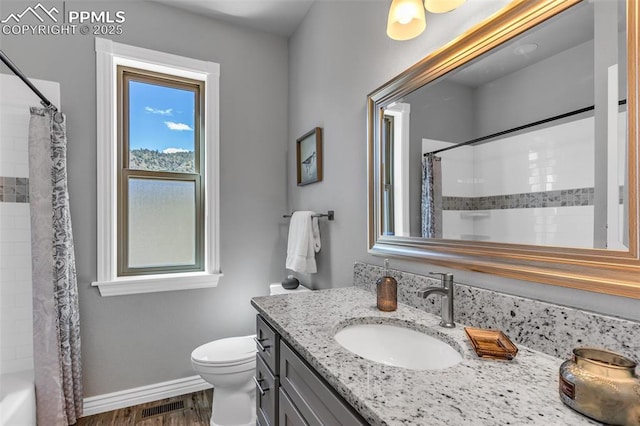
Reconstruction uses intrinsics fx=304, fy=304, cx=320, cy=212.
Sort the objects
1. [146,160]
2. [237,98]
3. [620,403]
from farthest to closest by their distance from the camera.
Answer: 1. [237,98]
2. [146,160]
3. [620,403]

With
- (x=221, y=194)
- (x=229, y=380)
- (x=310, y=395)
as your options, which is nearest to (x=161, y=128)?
(x=221, y=194)

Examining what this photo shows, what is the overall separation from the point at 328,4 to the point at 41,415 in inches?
115

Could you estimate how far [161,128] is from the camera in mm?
2281

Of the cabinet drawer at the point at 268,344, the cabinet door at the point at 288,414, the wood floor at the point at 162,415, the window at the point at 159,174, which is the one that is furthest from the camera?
the window at the point at 159,174

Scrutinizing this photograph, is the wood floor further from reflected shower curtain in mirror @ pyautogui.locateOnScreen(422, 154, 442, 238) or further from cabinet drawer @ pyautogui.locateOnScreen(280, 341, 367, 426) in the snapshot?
reflected shower curtain in mirror @ pyautogui.locateOnScreen(422, 154, 442, 238)

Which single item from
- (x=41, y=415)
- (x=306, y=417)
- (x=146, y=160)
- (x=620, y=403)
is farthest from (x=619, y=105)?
(x=41, y=415)

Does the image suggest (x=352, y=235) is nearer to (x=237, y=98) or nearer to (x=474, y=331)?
(x=474, y=331)

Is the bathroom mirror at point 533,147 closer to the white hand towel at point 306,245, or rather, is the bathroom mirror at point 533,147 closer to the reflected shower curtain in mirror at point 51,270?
the white hand towel at point 306,245

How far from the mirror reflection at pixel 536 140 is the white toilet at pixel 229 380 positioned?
4.04 feet

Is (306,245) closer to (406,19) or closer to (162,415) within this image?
(406,19)


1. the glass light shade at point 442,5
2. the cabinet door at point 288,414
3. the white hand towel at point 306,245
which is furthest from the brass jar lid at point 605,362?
the white hand towel at point 306,245

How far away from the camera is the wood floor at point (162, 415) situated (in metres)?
1.87

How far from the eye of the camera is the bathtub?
4.62 feet

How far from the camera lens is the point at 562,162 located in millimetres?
779
